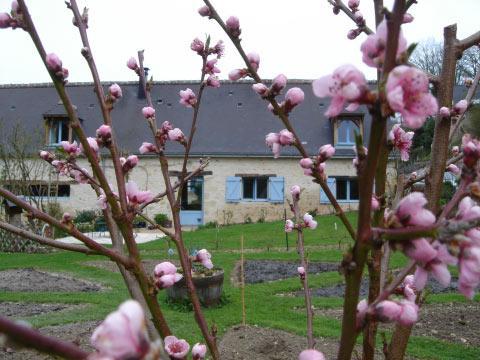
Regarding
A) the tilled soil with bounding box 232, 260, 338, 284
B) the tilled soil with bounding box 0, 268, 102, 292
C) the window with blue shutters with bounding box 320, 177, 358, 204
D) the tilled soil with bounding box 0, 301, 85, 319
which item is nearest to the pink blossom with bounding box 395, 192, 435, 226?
the tilled soil with bounding box 0, 301, 85, 319

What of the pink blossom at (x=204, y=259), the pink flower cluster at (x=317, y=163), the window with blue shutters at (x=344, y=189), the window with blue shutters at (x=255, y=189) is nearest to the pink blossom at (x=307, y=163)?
the pink flower cluster at (x=317, y=163)

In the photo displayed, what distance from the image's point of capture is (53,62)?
128cm

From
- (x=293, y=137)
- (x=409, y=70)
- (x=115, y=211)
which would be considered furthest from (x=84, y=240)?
(x=409, y=70)

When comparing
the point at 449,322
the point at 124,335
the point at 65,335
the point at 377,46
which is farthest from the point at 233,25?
the point at 449,322

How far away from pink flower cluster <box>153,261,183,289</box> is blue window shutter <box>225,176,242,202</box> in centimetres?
1948

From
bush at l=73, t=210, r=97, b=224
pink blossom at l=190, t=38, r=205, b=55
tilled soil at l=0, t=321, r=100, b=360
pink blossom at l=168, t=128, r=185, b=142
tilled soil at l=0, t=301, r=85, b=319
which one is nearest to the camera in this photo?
pink blossom at l=168, t=128, r=185, b=142

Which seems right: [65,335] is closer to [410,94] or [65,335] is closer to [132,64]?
[132,64]

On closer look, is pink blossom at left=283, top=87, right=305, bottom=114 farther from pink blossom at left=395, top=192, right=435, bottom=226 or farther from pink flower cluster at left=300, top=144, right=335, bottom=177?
pink blossom at left=395, top=192, right=435, bottom=226

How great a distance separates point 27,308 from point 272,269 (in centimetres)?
485

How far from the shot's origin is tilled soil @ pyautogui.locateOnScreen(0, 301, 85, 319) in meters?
7.12

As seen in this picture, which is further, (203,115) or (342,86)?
(203,115)

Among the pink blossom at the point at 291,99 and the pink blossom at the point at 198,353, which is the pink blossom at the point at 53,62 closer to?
the pink blossom at the point at 291,99

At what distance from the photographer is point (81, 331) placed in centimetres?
604

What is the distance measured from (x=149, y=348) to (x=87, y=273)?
10.4m
